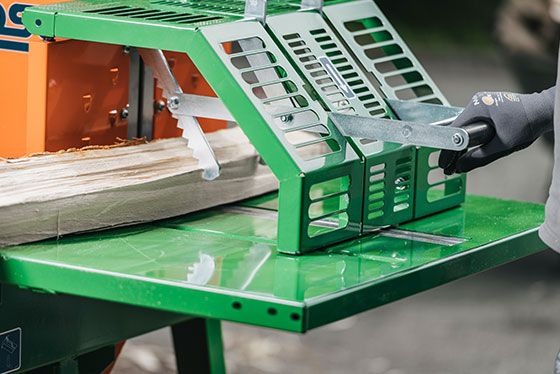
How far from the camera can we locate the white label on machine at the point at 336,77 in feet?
7.56

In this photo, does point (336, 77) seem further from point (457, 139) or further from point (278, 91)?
point (457, 139)

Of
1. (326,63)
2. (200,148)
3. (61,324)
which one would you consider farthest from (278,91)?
(61,324)

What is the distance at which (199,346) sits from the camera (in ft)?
9.89

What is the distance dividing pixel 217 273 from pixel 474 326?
3445 millimetres

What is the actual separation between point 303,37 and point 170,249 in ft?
2.04

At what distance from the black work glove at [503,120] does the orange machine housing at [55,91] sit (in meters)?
0.84

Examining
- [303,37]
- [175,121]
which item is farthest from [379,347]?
[303,37]

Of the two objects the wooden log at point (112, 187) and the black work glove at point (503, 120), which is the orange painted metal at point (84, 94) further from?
the black work glove at point (503, 120)

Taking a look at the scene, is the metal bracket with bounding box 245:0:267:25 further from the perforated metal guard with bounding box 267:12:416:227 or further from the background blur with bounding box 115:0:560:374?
the background blur with bounding box 115:0:560:374

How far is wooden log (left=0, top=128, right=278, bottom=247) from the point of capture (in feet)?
6.64

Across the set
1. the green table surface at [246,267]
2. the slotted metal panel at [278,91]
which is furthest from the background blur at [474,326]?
the slotted metal panel at [278,91]

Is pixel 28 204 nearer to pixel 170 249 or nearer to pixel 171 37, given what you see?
pixel 170 249

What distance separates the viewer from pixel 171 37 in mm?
2111

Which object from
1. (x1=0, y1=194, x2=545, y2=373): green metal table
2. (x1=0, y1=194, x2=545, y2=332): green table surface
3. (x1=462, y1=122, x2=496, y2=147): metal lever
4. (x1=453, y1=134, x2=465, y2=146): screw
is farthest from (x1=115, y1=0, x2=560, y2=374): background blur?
(x1=453, y1=134, x2=465, y2=146): screw
